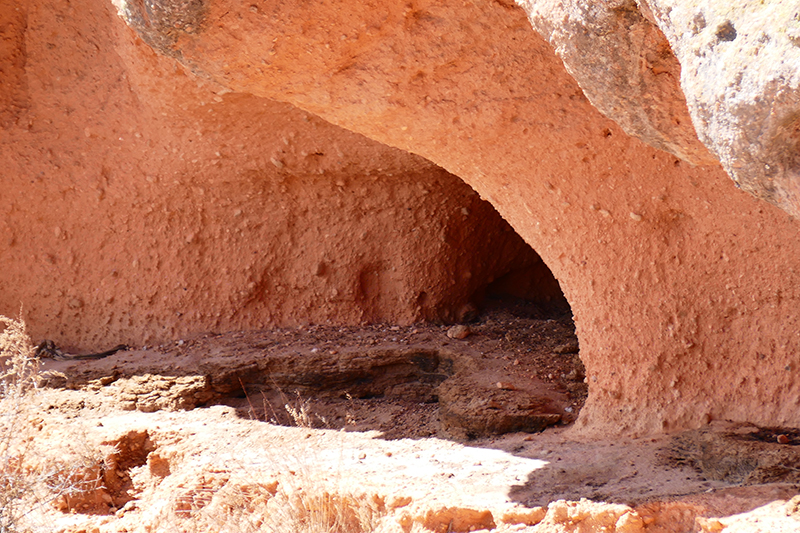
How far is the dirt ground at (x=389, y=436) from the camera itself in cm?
214

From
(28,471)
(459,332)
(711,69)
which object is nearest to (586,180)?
(711,69)

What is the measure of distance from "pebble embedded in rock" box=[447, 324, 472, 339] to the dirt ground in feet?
0.16

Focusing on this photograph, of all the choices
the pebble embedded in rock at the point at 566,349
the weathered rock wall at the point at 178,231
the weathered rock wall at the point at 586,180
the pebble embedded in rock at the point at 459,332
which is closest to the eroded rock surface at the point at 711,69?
the weathered rock wall at the point at 586,180

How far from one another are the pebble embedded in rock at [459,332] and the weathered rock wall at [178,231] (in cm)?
33

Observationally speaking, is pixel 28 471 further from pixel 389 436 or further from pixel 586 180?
pixel 586 180

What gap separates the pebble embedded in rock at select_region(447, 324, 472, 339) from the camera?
411cm

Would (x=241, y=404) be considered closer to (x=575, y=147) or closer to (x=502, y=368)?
(x=502, y=368)

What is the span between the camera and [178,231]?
4488 mm

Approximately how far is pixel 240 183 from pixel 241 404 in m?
1.33

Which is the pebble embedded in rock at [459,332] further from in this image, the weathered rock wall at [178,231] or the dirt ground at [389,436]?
the weathered rock wall at [178,231]

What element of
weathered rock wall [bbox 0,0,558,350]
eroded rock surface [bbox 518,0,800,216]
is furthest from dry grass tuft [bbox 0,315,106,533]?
eroded rock surface [bbox 518,0,800,216]

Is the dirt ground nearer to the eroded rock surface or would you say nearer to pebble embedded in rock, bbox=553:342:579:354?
pebble embedded in rock, bbox=553:342:579:354

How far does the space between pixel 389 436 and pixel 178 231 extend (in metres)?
2.02

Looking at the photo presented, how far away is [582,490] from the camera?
2219 millimetres
